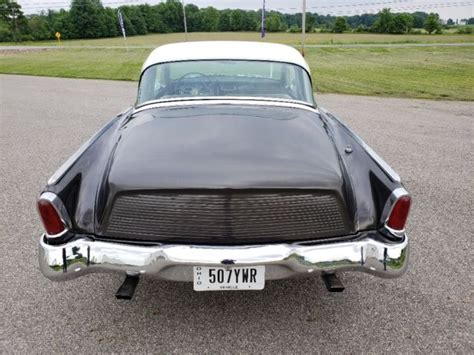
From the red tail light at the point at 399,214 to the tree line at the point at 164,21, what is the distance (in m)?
64.1

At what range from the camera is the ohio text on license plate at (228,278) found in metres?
2.14

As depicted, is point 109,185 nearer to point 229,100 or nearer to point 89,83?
point 229,100

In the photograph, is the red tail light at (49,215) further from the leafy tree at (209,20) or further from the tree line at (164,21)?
the leafy tree at (209,20)

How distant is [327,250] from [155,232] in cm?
95

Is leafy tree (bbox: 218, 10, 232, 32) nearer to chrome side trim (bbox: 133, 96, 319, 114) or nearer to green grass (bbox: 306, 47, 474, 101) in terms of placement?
green grass (bbox: 306, 47, 474, 101)

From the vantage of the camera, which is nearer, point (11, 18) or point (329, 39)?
point (329, 39)

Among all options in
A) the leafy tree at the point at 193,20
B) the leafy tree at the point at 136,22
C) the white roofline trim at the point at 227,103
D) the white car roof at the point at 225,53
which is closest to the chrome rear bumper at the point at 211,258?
the white roofline trim at the point at 227,103

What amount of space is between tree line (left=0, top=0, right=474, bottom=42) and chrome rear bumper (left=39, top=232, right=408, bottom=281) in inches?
2530

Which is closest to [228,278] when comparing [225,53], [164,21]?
[225,53]

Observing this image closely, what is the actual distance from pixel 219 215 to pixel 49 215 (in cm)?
94

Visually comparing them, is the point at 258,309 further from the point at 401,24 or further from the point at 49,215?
the point at 401,24

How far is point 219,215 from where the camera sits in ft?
6.99

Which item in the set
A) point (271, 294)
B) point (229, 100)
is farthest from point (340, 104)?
point (271, 294)

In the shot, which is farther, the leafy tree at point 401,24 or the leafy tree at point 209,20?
the leafy tree at point 209,20
